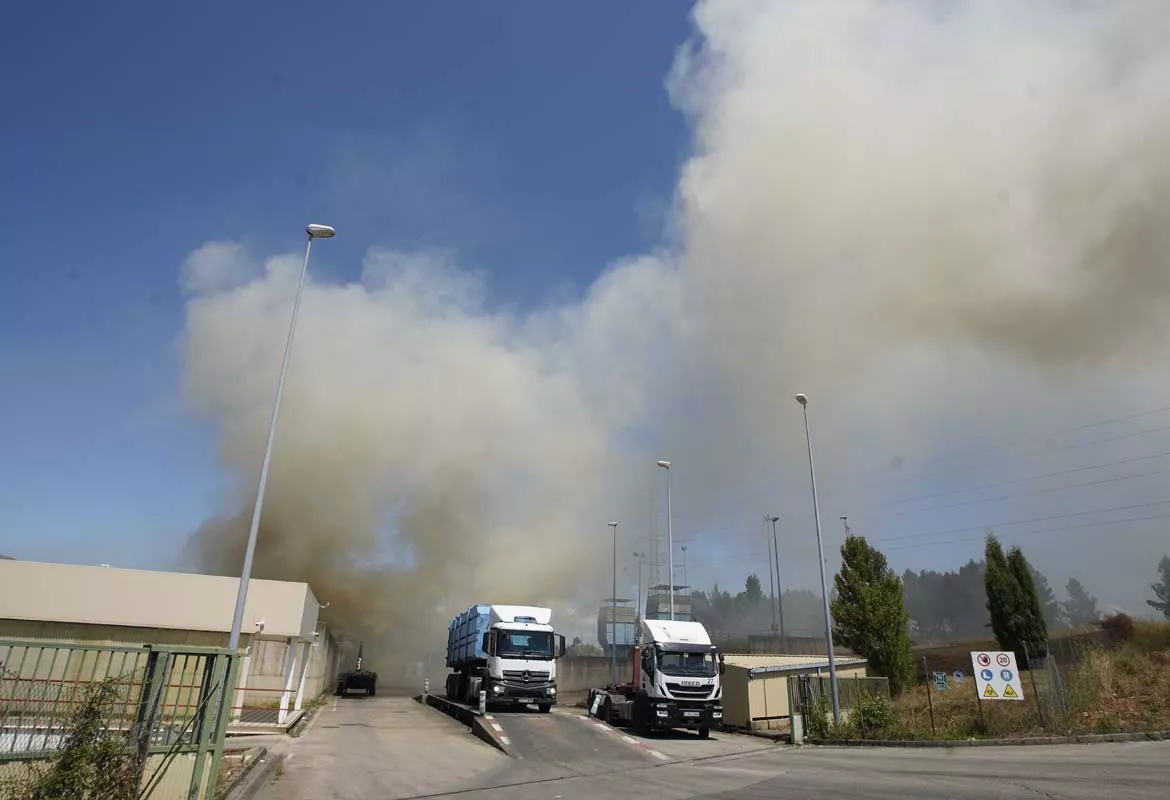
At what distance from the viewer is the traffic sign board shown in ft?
A: 51.0

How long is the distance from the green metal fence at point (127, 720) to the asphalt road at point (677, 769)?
2.67 meters

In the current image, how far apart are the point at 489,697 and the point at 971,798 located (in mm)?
16489

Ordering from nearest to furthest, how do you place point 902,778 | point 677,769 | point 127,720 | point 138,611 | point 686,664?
1. point 127,720
2. point 902,778
3. point 677,769
4. point 686,664
5. point 138,611

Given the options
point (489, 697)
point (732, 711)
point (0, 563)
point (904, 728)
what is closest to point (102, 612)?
point (0, 563)

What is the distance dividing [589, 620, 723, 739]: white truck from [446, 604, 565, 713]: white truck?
3401mm

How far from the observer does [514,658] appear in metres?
22.7

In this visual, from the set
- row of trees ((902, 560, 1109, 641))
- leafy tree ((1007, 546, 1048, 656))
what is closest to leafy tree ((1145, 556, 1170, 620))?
row of trees ((902, 560, 1109, 641))

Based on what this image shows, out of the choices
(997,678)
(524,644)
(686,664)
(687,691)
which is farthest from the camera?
(524,644)

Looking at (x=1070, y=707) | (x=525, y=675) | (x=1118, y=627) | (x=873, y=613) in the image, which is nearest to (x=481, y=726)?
(x=525, y=675)

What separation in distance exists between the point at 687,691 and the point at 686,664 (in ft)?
2.37

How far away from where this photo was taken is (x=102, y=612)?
27531 millimetres

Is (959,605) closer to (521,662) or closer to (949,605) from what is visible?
(949,605)

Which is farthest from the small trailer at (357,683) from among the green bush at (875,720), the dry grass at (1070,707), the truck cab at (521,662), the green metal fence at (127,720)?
the green metal fence at (127,720)

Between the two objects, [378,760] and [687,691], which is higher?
[687,691]
